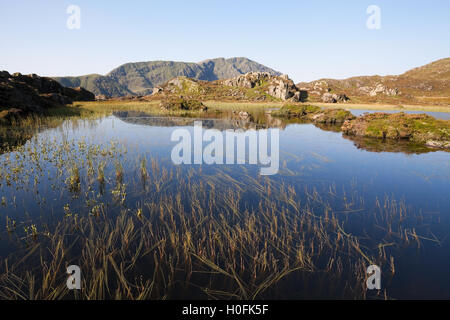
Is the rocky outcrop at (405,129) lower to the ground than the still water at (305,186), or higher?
higher

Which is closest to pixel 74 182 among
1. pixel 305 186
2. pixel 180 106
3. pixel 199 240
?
pixel 199 240

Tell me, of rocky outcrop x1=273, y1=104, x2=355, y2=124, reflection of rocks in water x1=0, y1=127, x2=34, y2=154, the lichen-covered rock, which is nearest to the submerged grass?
reflection of rocks in water x1=0, y1=127, x2=34, y2=154

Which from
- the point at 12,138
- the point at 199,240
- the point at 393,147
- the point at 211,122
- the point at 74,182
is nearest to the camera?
the point at 199,240

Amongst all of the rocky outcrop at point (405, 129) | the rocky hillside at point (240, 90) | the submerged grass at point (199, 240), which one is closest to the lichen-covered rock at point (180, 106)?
the rocky outcrop at point (405, 129)

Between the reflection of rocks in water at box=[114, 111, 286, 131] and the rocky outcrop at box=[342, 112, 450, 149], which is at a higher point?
the reflection of rocks in water at box=[114, 111, 286, 131]

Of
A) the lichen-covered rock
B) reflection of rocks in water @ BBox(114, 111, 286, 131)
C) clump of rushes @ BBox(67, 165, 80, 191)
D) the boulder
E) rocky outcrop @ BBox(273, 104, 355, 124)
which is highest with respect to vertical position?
the boulder

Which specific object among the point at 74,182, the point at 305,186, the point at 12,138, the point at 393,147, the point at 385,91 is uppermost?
the point at 385,91

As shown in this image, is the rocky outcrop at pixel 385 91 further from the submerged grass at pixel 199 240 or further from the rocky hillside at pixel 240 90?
the submerged grass at pixel 199 240

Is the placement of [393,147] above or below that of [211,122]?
below

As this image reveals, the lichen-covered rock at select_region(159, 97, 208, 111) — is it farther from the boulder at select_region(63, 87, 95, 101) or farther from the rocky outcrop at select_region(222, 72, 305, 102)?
the rocky outcrop at select_region(222, 72, 305, 102)

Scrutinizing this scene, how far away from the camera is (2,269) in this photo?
191 inches

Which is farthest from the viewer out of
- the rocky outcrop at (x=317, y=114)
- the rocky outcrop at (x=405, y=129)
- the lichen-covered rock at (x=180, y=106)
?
the lichen-covered rock at (x=180, y=106)

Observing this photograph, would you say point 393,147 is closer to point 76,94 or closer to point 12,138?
point 12,138
